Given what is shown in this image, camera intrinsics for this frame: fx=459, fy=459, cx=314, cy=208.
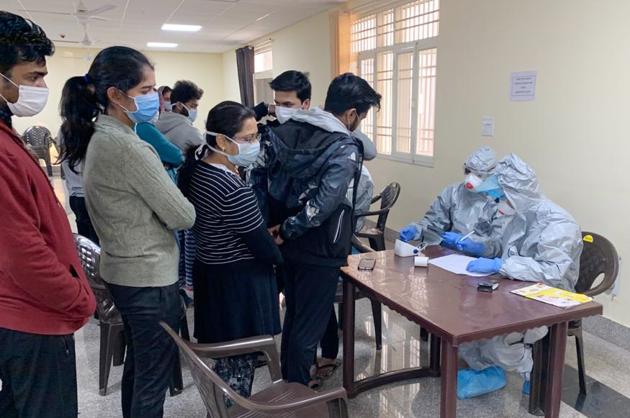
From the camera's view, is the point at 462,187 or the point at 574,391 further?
the point at 462,187

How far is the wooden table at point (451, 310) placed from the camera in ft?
4.72

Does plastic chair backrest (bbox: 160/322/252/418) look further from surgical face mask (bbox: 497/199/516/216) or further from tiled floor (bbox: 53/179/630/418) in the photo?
surgical face mask (bbox: 497/199/516/216)

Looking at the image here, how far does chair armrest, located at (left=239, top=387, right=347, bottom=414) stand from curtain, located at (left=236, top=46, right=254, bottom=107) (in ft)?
25.8

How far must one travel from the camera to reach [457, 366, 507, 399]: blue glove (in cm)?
211

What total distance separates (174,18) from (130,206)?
5.64 metres

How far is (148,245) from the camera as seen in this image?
133 cm

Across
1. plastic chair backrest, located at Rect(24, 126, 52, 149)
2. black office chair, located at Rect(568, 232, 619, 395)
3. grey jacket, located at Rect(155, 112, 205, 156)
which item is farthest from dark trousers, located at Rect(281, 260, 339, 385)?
plastic chair backrest, located at Rect(24, 126, 52, 149)

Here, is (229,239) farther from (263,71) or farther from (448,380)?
(263,71)

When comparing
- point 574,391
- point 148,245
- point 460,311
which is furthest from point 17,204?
point 574,391

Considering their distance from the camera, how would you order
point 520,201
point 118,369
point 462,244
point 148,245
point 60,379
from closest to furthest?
point 60,379, point 148,245, point 520,201, point 462,244, point 118,369

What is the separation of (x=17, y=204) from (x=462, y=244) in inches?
72.6

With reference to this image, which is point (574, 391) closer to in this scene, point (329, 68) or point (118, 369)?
point (118, 369)

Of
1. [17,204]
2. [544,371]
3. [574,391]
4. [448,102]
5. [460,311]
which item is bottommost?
[574,391]

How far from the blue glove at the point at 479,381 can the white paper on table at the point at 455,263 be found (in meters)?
0.52
